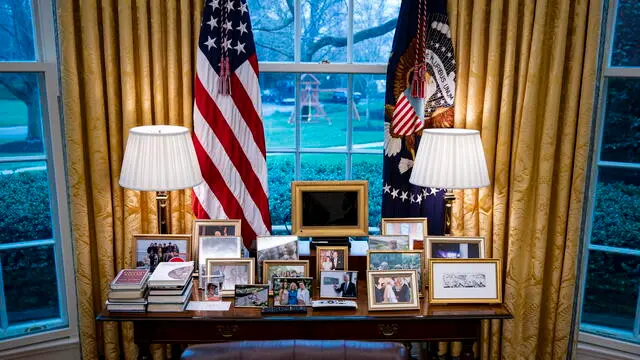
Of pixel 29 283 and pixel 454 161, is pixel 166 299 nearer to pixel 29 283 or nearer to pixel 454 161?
pixel 29 283

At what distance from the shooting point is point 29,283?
3.25 meters

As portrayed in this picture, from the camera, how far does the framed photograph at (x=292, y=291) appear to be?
106 inches

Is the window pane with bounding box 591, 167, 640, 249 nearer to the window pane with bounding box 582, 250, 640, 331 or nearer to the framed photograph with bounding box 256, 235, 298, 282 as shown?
the window pane with bounding box 582, 250, 640, 331

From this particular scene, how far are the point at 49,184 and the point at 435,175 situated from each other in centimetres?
203

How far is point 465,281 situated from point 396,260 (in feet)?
1.07

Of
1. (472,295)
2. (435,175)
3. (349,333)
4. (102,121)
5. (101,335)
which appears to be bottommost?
(101,335)

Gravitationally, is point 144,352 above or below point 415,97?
below

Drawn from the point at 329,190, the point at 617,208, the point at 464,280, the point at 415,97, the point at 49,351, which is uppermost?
the point at 415,97

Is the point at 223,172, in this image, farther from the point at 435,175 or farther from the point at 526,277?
the point at 526,277

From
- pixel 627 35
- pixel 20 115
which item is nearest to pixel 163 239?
pixel 20 115

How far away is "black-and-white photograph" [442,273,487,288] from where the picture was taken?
2.70 meters

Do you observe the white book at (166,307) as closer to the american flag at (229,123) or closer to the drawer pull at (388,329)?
the american flag at (229,123)

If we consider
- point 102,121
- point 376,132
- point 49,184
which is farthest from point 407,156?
point 49,184

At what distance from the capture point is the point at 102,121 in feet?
9.77
